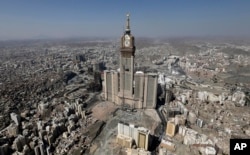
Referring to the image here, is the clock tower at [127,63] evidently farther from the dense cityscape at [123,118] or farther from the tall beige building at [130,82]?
the dense cityscape at [123,118]

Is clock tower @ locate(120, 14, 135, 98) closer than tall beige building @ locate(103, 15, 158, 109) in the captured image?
Yes

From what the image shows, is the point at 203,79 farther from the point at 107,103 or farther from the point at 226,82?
the point at 107,103

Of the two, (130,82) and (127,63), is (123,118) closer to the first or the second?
(130,82)

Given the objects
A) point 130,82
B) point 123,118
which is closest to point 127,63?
point 130,82

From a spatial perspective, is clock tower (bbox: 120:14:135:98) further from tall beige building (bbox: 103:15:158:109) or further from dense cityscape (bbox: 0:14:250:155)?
dense cityscape (bbox: 0:14:250:155)

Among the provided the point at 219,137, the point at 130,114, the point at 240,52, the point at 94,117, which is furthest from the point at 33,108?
the point at 240,52

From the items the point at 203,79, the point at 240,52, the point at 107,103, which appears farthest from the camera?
the point at 240,52

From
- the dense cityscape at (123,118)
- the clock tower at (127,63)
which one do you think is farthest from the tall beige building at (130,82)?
the dense cityscape at (123,118)

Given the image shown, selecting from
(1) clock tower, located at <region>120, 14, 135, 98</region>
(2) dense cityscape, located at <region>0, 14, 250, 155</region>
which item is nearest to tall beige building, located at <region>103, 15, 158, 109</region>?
(1) clock tower, located at <region>120, 14, 135, 98</region>
